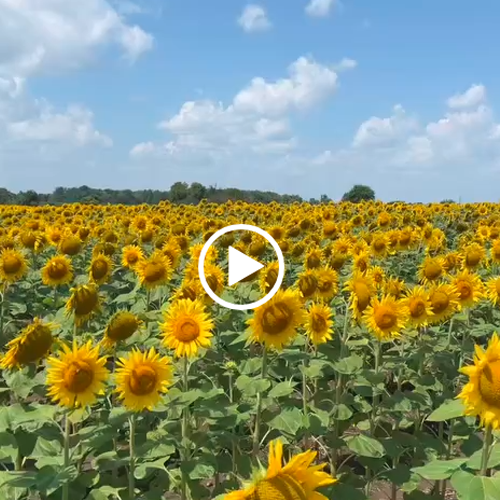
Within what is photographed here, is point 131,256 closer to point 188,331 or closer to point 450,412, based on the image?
point 188,331

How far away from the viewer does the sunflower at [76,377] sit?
2787mm

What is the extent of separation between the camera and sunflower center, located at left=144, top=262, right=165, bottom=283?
16.5ft

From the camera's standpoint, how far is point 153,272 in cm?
504

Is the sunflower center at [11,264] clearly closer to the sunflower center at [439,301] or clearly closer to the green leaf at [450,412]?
the sunflower center at [439,301]

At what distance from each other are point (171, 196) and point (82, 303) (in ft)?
57.8

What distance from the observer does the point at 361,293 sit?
414cm

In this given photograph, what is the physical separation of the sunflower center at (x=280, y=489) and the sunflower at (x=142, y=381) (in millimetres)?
1475

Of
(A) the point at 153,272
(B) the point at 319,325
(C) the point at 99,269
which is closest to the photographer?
(B) the point at 319,325

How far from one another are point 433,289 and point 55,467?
2.74 metres

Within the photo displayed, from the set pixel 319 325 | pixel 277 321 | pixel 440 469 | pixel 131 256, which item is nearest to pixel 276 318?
pixel 277 321

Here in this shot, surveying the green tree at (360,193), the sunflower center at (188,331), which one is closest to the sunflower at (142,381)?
the sunflower center at (188,331)

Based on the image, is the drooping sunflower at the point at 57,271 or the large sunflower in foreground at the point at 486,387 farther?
the drooping sunflower at the point at 57,271

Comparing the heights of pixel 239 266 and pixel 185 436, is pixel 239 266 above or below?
above

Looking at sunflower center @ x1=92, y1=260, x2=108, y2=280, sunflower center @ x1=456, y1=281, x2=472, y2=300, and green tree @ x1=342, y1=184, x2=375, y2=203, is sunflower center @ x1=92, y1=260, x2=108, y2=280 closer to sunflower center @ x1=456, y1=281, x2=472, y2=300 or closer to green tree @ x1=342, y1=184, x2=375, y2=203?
sunflower center @ x1=456, y1=281, x2=472, y2=300
